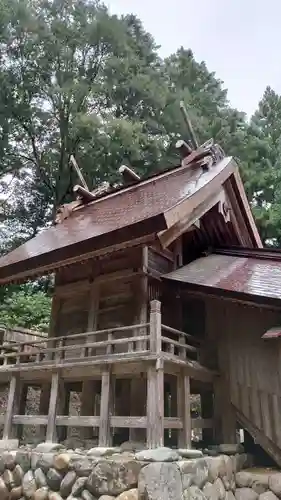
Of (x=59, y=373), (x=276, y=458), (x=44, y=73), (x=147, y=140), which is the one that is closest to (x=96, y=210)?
(x=59, y=373)

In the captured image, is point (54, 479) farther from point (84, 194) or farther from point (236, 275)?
point (84, 194)

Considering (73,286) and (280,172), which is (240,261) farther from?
(280,172)

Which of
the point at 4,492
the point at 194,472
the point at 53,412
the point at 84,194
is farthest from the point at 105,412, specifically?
the point at 84,194

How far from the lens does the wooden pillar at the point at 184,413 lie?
6.69 meters

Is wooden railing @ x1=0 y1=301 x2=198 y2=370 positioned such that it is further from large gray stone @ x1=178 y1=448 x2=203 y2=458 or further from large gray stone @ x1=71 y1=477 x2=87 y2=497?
large gray stone @ x1=71 y1=477 x2=87 y2=497

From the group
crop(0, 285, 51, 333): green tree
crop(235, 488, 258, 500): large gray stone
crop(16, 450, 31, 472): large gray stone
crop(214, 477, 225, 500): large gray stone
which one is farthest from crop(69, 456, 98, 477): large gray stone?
crop(0, 285, 51, 333): green tree

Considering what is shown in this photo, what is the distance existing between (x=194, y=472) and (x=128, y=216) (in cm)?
462

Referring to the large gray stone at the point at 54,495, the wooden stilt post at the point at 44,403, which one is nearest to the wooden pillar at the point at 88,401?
the wooden stilt post at the point at 44,403

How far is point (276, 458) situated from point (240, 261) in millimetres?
3786

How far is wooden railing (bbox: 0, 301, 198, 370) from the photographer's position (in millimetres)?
6402

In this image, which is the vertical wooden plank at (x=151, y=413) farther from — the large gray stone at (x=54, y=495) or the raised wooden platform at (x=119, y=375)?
the large gray stone at (x=54, y=495)

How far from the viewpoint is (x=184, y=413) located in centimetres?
678

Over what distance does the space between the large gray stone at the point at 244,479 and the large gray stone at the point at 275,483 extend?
14.4 inches

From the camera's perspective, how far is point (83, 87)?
22672mm
